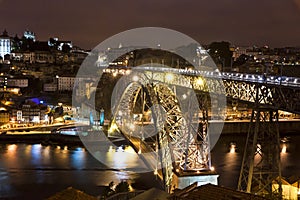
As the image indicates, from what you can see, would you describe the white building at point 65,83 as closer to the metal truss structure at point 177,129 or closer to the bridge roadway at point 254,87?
the metal truss structure at point 177,129

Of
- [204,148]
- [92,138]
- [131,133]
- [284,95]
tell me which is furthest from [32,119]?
[284,95]

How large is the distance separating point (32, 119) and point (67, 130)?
259 cm

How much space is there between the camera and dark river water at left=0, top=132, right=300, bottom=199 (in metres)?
9.41

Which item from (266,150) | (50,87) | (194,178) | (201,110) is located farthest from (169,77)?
(50,87)

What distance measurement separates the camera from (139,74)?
10930mm

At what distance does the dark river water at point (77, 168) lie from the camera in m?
9.41

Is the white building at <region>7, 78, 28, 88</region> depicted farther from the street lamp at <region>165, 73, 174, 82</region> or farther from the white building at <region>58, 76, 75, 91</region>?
the street lamp at <region>165, 73, 174, 82</region>

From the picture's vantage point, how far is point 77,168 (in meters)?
11.5

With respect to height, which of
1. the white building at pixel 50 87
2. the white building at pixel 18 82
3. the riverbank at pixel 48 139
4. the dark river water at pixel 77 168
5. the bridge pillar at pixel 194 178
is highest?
the white building at pixel 18 82

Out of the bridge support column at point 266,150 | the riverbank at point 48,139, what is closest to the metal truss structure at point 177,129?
the bridge support column at point 266,150

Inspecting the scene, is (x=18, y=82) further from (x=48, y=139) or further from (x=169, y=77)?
(x=169, y=77)

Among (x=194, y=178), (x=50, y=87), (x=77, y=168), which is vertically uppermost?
(x=50, y=87)

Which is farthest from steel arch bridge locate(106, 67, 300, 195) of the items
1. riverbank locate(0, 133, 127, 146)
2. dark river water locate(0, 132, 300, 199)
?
riverbank locate(0, 133, 127, 146)

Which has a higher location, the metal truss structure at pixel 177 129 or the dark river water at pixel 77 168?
the metal truss structure at pixel 177 129
